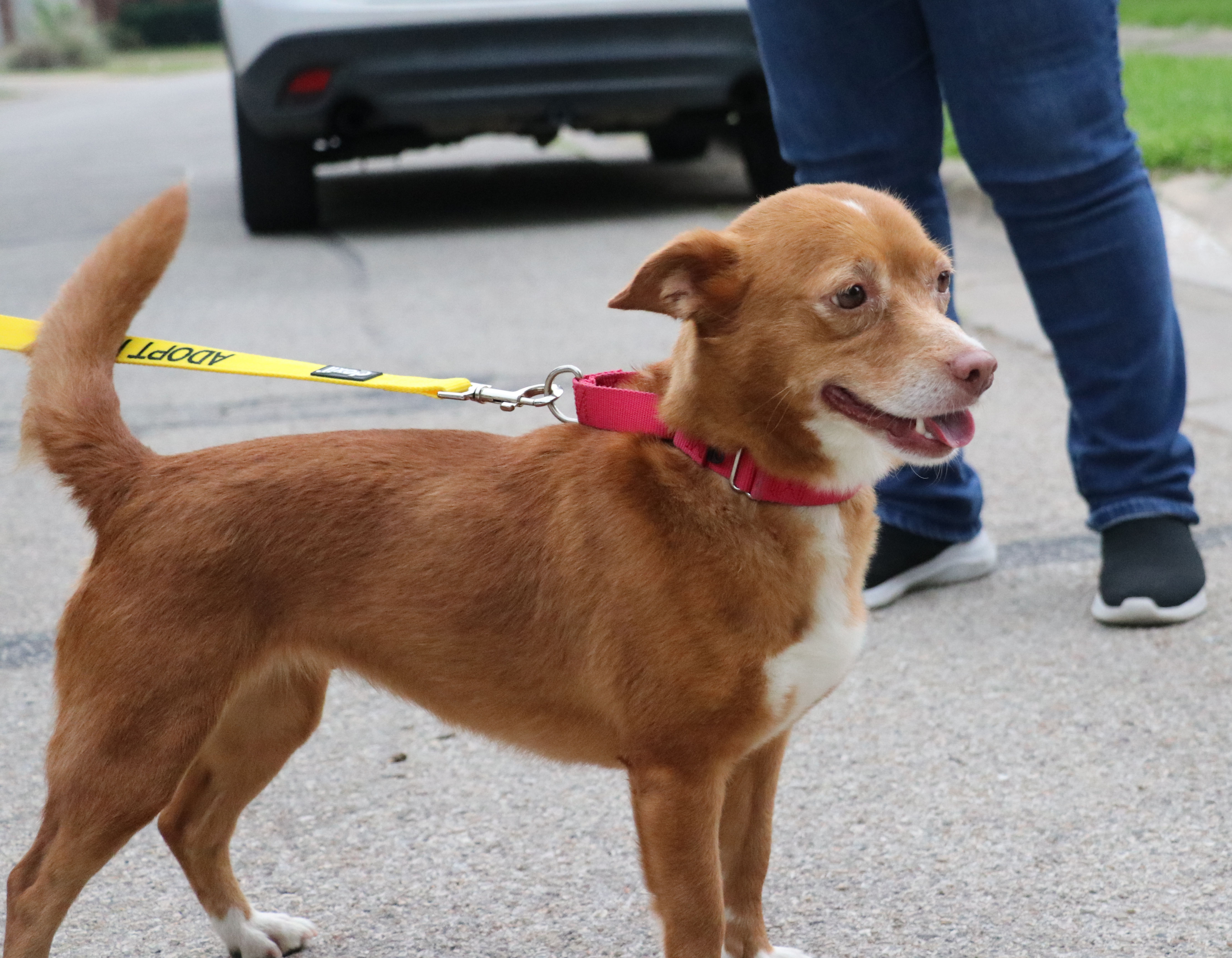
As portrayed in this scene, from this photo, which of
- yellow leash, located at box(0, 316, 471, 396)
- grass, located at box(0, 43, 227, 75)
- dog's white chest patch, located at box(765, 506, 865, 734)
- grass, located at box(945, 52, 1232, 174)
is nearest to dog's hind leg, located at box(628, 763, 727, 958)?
dog's white chest patch, located at box(765, 506, 865, 734)

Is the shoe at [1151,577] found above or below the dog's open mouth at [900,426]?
below

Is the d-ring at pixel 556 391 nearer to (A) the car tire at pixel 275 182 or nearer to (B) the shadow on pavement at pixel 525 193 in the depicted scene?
(A) the car tire at pixel 275 182

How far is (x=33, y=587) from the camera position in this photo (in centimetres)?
348

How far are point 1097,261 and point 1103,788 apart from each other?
3.63 ft

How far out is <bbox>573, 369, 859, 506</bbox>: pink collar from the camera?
6.31 feet

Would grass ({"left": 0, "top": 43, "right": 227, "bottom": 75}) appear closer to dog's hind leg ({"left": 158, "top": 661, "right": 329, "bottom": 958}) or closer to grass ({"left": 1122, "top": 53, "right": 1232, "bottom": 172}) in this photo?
grass ({"left": 1122, "top": 53, "right": 1232, "bottom": 172})

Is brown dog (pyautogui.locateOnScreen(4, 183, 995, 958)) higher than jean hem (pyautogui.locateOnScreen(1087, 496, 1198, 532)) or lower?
higher

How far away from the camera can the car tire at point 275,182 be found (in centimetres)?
725

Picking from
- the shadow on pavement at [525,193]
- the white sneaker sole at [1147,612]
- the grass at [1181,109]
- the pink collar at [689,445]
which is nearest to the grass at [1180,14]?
the grass at [1181,109]

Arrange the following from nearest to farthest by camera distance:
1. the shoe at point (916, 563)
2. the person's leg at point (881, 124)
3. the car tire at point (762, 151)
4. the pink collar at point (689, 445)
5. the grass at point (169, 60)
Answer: the pink collar at point (689, 445) < the person's leg at point (881, 124) < the shoe at point (916, 563) < the car tire at point (762, 151) < the grass at point (169, 60)

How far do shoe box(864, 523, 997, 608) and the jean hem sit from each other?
28 cm

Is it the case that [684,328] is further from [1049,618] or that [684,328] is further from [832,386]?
[1049,618]

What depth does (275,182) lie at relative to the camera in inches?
294

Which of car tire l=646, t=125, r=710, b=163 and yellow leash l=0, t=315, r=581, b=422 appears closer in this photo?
yellow leash l=0, t=315, r=581, b=422
